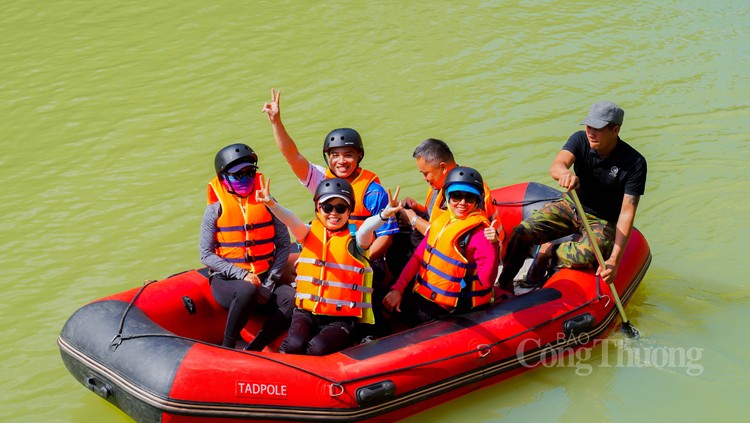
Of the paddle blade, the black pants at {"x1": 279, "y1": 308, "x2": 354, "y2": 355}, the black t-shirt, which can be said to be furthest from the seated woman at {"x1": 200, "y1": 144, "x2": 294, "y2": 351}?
the paddle blade

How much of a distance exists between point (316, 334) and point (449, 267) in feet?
2.81

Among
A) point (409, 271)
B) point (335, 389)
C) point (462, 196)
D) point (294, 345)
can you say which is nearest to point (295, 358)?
point (294, 345)

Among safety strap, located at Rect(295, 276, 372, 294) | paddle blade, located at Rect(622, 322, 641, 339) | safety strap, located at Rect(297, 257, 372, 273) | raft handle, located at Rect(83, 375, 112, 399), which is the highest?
safety strap, located at Rect(297, 257, 372, 273)

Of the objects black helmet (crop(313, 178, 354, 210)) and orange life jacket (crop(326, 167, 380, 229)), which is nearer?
black helmet (crop(313, 178, 354, 210))

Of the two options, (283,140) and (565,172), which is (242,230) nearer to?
A: (283,140)

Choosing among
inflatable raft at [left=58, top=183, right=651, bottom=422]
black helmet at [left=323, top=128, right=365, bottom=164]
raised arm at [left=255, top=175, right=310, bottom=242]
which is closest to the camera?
inflatable raft at [left=58, top=183, right=651, bottom=422]

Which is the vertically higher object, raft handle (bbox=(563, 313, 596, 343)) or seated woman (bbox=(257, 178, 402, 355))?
seated woman (bbox=(257, 178, 402, 355))

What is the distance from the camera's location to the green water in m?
5.77

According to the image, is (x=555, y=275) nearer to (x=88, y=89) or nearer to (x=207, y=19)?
(x=88, y=89)

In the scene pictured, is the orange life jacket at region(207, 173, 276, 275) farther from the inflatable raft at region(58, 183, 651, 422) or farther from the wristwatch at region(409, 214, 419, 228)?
the wristwatch at region(409, 214, 419, 228)

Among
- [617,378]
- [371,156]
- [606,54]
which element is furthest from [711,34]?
[617,378]

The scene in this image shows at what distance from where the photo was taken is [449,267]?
17.3 feet

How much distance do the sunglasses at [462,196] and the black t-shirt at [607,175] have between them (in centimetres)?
91

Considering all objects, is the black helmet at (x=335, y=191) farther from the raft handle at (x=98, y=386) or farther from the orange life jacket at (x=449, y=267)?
the raft handle at (x=98, y=386)
